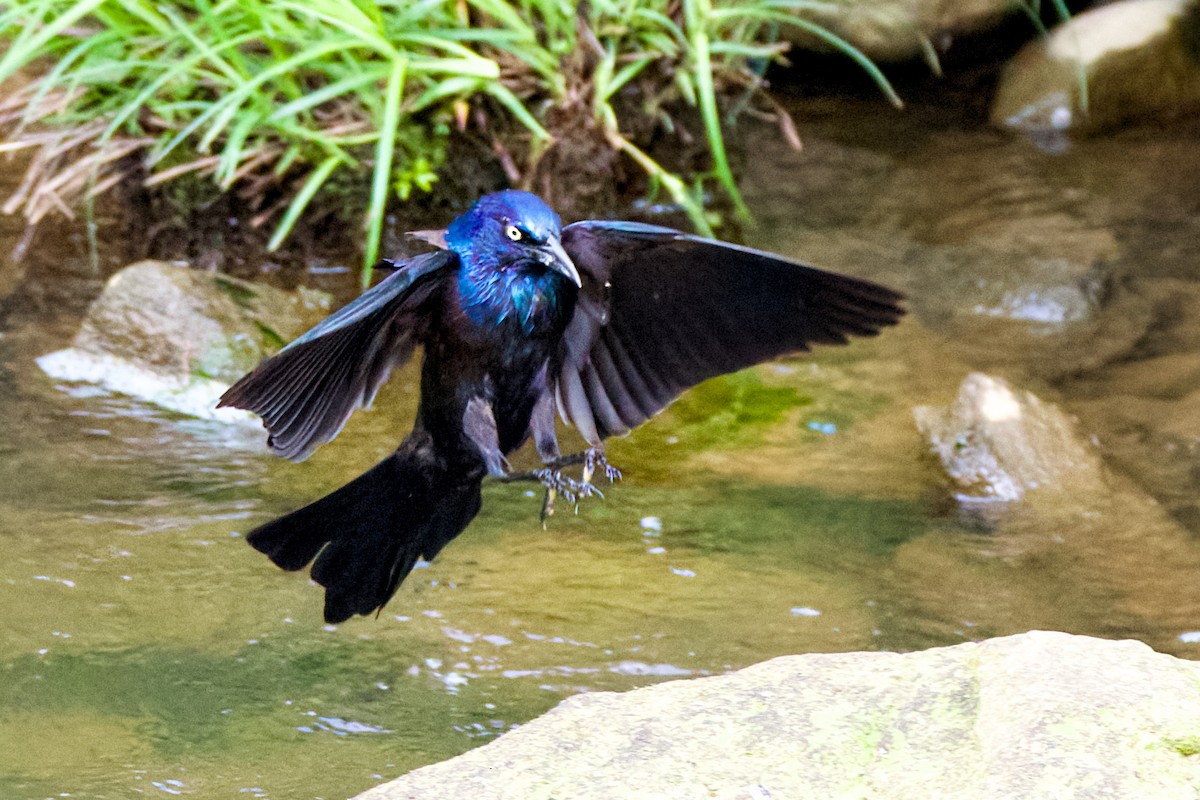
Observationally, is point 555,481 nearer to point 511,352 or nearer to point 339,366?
point 511,352

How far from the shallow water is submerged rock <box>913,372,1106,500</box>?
0.21 ft

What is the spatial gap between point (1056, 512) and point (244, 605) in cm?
182

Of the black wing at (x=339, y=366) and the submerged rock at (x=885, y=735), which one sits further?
the black wing at (x=339, y=366)

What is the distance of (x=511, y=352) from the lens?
2424mm

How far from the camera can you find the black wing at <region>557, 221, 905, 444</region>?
2.41 meters

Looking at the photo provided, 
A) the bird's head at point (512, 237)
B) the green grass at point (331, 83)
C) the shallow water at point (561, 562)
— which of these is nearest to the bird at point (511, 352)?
the bird's head at point (512, 237)

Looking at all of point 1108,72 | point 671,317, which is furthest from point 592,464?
point 1108,72

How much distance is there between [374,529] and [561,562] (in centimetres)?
57

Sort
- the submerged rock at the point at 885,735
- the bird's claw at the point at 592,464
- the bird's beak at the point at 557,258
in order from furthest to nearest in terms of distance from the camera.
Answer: the bird's claw at the point at 592,464 → the bird's beak at the point at 557,258 → the submerged rock at the point at 885,735

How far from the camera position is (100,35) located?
12.5 ft

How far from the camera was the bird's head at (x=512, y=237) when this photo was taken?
225cm

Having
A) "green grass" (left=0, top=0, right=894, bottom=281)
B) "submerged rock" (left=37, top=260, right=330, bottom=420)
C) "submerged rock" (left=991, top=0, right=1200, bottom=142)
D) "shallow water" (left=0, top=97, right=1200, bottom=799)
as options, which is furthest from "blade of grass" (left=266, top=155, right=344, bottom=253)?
"submerged rock" (left=991, top=0, right=1200, bottom=142)

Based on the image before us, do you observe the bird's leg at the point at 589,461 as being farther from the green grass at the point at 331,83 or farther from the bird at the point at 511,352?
the green grass at the point at 331,83

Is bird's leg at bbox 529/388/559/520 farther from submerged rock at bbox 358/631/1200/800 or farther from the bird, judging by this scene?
submerged rock at bbox 358/631/1200/800
